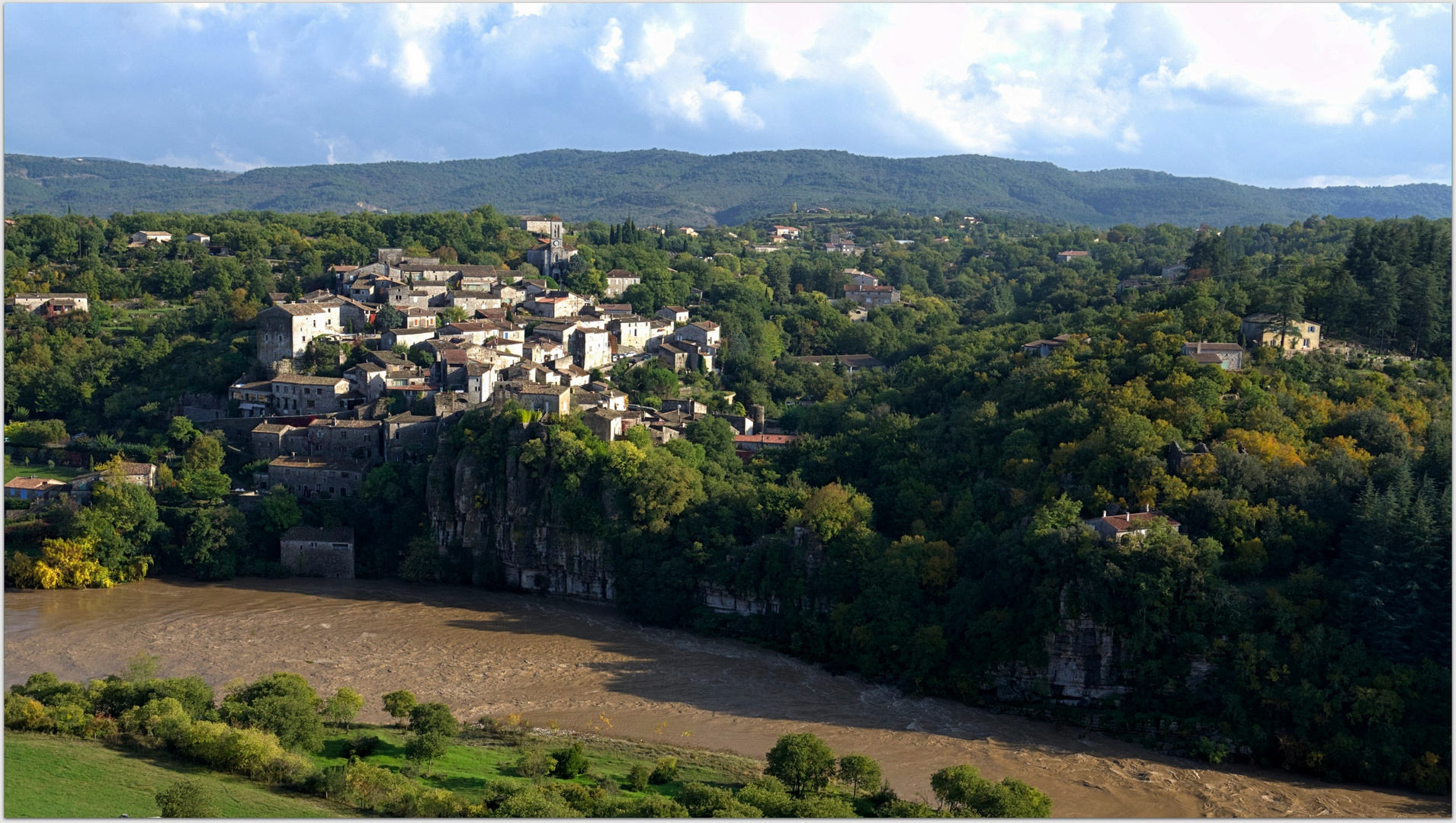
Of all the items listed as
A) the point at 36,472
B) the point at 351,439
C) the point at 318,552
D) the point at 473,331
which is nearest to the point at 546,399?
the point at 351,439

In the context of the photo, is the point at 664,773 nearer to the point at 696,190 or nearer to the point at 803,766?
the point at 803,766

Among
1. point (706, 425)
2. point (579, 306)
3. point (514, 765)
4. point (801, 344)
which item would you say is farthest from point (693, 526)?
point (801, 344)

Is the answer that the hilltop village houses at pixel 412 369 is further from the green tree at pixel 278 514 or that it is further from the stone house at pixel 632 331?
the green tree at pixel 278 514

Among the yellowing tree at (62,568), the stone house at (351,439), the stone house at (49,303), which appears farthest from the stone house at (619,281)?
the yellowing tree at (62,568)

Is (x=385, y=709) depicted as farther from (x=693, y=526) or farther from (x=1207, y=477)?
(x=1207, y=477)

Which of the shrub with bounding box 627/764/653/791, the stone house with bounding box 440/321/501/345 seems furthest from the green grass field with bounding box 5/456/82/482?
the shrub with bounding box 627/764/653/791

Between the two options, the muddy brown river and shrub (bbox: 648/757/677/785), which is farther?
the muddy brown river

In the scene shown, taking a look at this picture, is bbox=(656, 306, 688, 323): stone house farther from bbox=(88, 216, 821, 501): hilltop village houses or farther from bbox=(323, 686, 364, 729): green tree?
bbox=(323, 686, 364, 729): green tree

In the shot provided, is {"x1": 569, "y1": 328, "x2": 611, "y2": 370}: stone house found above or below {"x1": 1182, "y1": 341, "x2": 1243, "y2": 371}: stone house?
below
